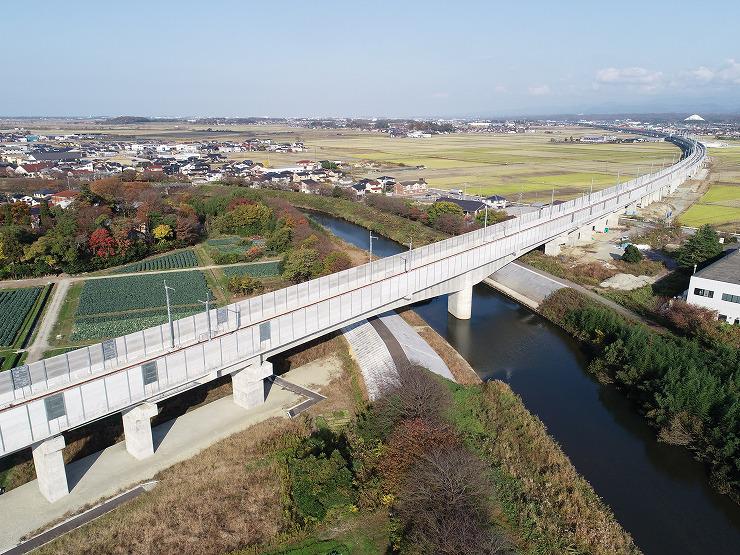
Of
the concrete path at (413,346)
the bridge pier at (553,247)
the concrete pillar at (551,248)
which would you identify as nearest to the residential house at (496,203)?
the bridge pier at (553,247)

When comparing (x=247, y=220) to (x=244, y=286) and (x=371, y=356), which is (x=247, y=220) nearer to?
(x=244, y=286)

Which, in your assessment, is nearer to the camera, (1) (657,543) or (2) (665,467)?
(1) (657,543)

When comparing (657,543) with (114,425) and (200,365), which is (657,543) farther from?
(114,425)

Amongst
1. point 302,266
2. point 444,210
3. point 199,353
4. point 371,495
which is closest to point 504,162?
point 444,210

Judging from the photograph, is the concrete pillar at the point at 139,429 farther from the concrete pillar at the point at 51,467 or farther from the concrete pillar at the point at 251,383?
the concrete pillar at the point at 251,383

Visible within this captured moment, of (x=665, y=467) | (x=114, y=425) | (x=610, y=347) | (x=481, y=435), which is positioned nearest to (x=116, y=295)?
(x=114, y=425)

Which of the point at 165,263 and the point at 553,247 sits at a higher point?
the point at 553,247
